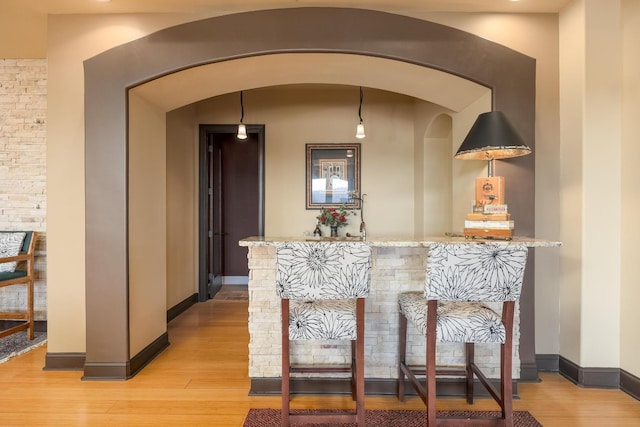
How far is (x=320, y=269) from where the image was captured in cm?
174

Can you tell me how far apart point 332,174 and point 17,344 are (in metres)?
3.73

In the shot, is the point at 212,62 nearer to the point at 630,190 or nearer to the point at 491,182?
the point at 491,182

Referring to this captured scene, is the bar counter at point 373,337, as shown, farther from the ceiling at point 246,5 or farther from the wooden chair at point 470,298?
the ceiling at point 246,5

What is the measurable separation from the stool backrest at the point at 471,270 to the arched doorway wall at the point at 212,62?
1.05 metres

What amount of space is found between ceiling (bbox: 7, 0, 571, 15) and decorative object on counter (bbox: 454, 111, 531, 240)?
39.8 inches

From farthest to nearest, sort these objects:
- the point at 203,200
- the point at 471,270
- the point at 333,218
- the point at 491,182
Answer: the point at 203,200
the point at 333,218
the point at 491,182
the point at 471,270

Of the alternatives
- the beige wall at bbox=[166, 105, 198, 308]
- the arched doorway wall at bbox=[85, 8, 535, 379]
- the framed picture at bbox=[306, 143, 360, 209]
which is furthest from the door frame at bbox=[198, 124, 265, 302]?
the arched doorway wall at bbox=[85, 8, 535, 379]

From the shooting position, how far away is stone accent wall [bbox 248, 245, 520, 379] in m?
2.31

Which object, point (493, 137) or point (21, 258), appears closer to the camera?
point (493, 137)

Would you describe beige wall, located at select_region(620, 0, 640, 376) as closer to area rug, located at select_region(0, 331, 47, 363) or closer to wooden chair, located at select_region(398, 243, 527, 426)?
wooden chair, located at select_region(398, 243, 527, 426)

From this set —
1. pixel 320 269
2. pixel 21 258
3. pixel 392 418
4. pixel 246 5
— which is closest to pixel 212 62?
pixel 246 5

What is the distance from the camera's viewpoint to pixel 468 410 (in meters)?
2.18

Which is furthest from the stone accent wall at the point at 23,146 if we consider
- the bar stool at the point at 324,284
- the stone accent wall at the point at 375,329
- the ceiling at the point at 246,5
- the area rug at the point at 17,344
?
the bar stool at the point at 324,284

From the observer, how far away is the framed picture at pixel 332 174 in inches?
178
